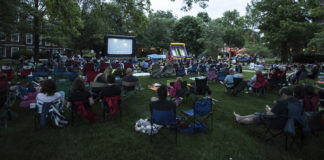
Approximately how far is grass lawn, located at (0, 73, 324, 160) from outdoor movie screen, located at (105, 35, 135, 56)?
12977mm

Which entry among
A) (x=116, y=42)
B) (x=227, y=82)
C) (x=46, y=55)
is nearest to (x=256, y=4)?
(x=116, y=42)

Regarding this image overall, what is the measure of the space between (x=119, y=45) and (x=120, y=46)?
0.14m

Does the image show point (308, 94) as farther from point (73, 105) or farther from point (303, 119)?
point (73, 105)

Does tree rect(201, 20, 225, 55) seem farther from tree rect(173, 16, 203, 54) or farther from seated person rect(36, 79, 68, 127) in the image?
seated person rect(36, 79, 68, 127)

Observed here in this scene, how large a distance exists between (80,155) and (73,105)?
1.39 metres

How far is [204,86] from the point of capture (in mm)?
6738

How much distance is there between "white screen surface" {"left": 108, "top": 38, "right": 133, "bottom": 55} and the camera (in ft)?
56.3

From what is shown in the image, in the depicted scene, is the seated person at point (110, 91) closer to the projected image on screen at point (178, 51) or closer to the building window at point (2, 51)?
the projected image on screen at point (178, 51)

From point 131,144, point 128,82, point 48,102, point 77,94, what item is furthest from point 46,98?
point 128,82

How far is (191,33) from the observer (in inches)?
1677

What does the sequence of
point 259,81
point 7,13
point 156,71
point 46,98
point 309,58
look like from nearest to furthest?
1. point 46,98
2. point 259,81
3. point 7,13
4. point 156,71
5. point 309,58

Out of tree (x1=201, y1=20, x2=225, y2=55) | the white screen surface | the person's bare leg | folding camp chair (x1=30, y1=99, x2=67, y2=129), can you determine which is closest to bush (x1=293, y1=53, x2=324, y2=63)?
tree (x1=201, y1=20, x2=225, y2=55)

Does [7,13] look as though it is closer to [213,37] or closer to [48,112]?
[48,112]

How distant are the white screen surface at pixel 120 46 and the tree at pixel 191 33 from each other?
2669cm
